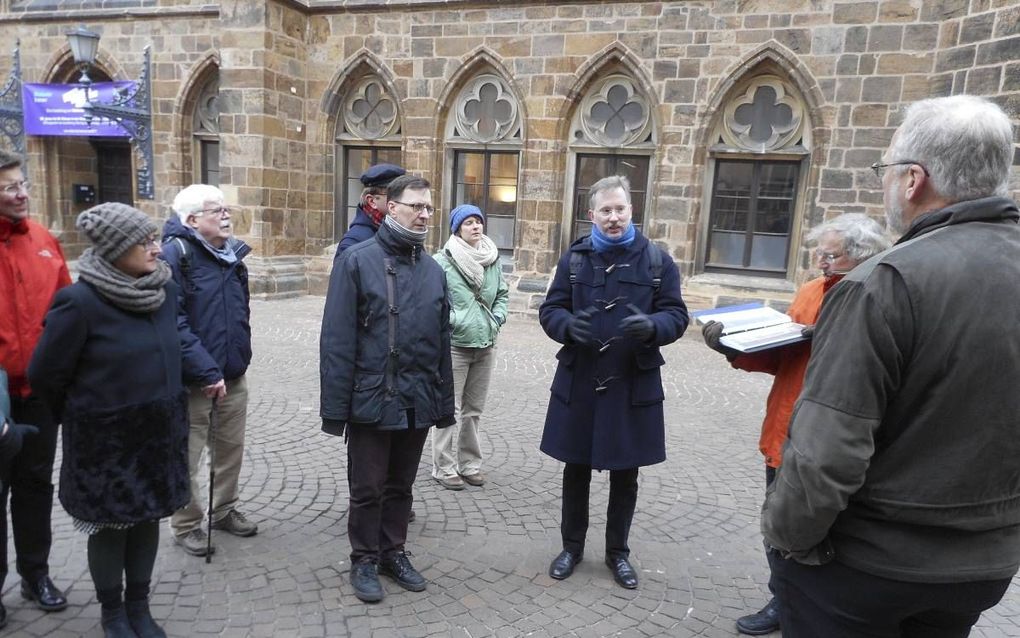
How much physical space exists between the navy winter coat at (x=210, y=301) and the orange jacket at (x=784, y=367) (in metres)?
2.47

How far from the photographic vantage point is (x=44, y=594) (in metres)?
2.95

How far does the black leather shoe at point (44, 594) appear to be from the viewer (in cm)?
293

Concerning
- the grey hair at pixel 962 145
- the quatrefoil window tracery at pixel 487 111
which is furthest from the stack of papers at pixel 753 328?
the quatrefoil window tracery at pixel 487 111

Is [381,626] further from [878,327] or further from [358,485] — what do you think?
[878,327]

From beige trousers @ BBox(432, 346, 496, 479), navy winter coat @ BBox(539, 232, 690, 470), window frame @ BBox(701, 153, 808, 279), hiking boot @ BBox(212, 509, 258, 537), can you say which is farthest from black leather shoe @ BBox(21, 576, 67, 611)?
window frame @ BBox(701, 153, 808, 279)

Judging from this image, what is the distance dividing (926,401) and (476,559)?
2576 millimetres

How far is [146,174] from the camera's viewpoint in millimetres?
12781

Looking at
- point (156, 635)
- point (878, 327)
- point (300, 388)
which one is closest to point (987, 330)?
point (878, 327)

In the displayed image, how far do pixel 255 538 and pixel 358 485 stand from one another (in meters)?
0.98

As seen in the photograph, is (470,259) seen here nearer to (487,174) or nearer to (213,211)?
(213,211)

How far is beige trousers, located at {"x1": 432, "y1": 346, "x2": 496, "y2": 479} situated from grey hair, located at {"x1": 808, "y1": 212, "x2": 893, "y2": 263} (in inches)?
93.7

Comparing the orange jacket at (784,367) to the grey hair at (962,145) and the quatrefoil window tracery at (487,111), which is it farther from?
the quatrefoil window tracery at (487,111)

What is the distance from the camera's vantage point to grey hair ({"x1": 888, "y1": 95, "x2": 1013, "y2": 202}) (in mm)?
1521

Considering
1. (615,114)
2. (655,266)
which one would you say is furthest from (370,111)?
(655,266)
